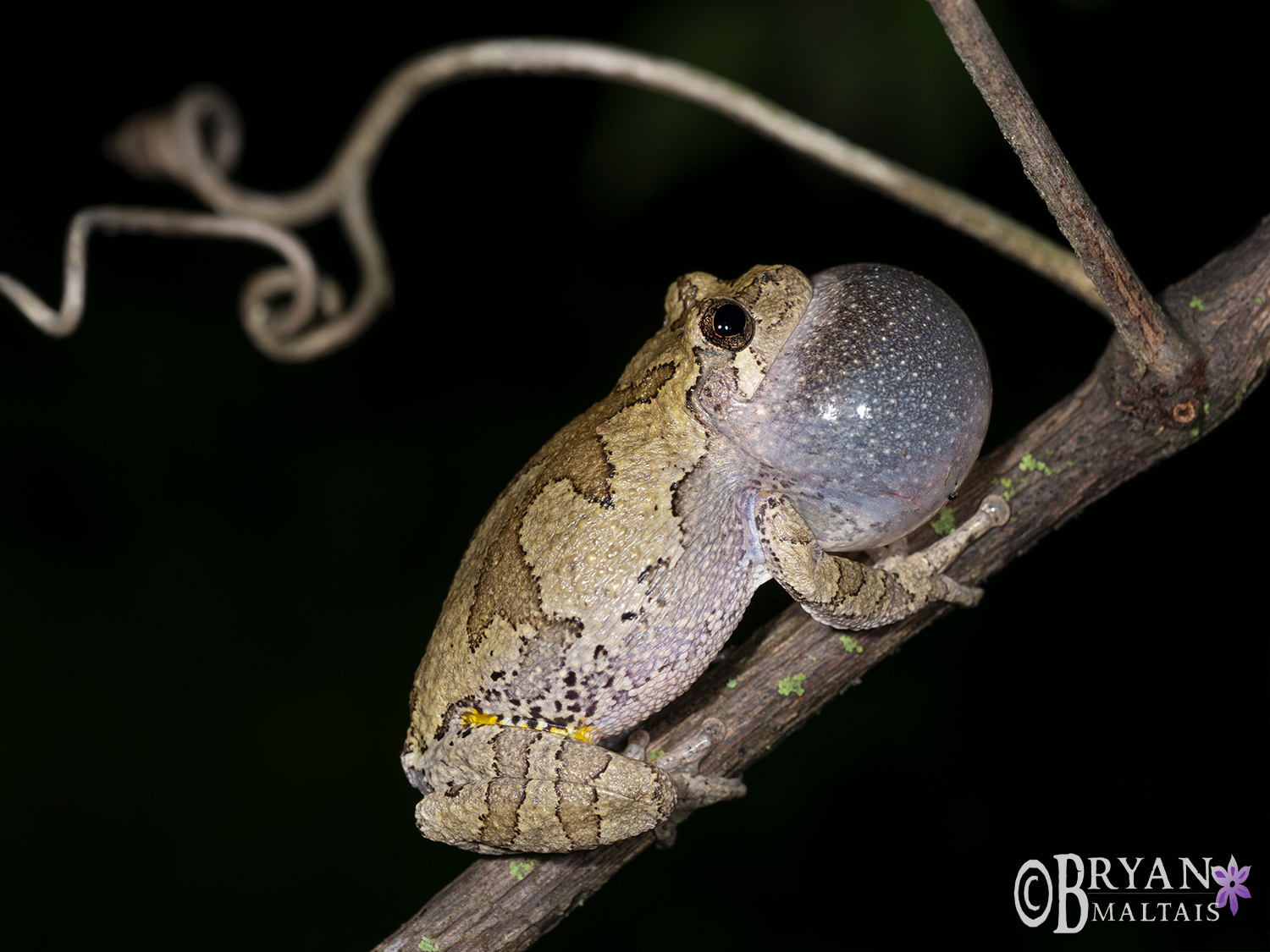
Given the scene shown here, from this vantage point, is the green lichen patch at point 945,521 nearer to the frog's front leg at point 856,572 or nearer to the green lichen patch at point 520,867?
the frog's front leg at point 856,572

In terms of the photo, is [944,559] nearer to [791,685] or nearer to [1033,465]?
[1033,465]

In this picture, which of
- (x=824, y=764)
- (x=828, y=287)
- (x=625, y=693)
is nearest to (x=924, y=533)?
(x=828, y=287)

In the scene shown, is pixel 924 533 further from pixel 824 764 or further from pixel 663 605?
pixel 824 764

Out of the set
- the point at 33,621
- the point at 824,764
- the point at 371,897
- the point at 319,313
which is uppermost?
the point at 319,313

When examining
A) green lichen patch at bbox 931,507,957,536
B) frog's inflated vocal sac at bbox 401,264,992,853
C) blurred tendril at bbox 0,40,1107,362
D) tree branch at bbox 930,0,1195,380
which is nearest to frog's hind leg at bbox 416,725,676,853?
frog's inflated vocal sac at bbox 401,264,992,853

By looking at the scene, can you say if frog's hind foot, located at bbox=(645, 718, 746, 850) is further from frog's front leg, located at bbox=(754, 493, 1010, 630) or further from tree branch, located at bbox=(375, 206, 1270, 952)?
frog's front leg, located at bbox=(754, 493, 1010, 630)

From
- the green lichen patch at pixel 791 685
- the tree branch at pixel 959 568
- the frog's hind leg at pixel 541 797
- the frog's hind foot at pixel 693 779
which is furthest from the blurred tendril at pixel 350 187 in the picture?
the frog's hind leg at pixel 541 797
